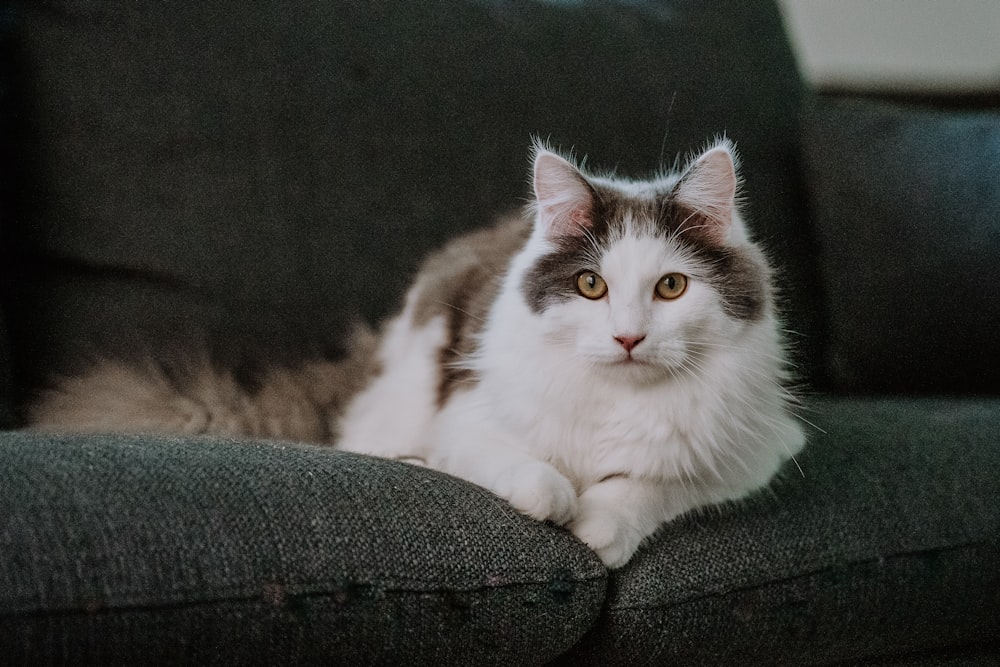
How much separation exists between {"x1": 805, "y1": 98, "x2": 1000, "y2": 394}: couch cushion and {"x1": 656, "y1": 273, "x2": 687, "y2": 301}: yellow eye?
0.77 metres

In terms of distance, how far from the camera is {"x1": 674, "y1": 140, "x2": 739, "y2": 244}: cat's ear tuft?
3.56 feet

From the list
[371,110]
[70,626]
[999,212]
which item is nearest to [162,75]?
[371,110]

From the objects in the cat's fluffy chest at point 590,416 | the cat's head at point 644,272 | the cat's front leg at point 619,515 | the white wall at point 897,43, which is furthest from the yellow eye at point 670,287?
the white wall at point 897,43

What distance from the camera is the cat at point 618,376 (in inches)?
41.3

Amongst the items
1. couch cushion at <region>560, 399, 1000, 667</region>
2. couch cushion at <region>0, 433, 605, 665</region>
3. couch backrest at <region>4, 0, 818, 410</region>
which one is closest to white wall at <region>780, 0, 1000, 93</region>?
couch backrest at <region>4, 0, 818, 410</region>

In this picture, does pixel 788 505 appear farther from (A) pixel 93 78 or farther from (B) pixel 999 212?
(A) pixel 93 78

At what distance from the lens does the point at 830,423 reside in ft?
4.75

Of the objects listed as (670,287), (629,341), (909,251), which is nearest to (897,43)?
(909,251)

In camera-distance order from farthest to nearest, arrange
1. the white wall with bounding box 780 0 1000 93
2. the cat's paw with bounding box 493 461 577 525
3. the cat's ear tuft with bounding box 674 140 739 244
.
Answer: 1. the white wall with bounding box 780 0 1000 93
2. the cat's ear tuft with bounding box 674 140 739 244
3. the cat's paw with bounding box 493 461 577 525

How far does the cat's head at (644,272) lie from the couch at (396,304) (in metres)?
0.23

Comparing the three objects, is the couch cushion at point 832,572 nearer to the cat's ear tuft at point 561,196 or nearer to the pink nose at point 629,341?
the pink nose at point 629,341

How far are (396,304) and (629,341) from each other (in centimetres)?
68

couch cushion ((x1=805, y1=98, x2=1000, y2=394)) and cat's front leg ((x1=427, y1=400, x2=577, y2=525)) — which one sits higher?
couch cushion ((x1=805, y1=98, x2=1000, y2=394))

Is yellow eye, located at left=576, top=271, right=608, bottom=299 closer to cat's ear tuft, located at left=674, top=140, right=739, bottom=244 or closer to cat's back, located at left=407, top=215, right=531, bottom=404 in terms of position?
cat's ear tuft, located at left=674, top=140, right=739, bottom=244
